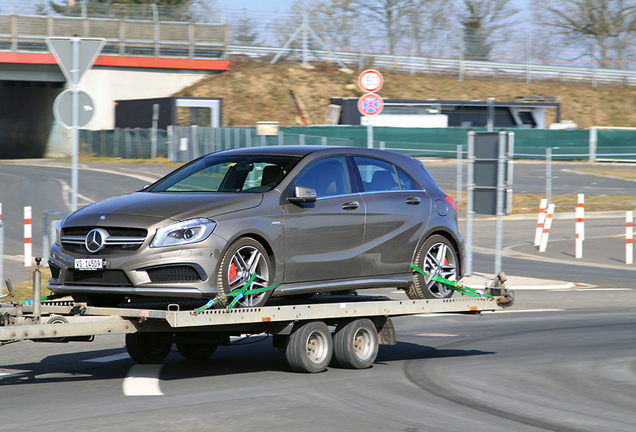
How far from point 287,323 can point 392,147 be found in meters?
36.7

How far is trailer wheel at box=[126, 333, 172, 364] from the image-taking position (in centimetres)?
880

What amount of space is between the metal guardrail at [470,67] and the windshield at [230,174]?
164 feet

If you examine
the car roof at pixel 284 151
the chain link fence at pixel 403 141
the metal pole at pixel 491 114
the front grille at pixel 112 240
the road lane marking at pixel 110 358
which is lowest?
the road lane marking at pixel 110 358

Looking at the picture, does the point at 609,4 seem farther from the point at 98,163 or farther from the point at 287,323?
the point at 287,323

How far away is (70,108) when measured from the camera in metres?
12.3

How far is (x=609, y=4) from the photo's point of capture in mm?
67938

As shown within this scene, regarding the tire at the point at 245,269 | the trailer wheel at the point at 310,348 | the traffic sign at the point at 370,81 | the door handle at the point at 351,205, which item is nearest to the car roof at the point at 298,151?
the door handle at the point at 351,205

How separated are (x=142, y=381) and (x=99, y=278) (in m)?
1.16

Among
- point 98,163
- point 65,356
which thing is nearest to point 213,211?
point 65,356

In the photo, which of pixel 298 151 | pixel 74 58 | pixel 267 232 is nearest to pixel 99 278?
pixel 267 232

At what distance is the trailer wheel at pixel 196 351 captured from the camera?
922 centimetres

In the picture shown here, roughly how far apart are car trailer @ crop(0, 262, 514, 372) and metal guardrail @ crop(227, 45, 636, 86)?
5058 cm

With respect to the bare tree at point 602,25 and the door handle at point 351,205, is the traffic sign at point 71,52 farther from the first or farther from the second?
the bare tree at point 602,25

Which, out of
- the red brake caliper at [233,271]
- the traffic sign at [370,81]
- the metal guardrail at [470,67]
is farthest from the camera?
the metal guardrail at [470,67]
